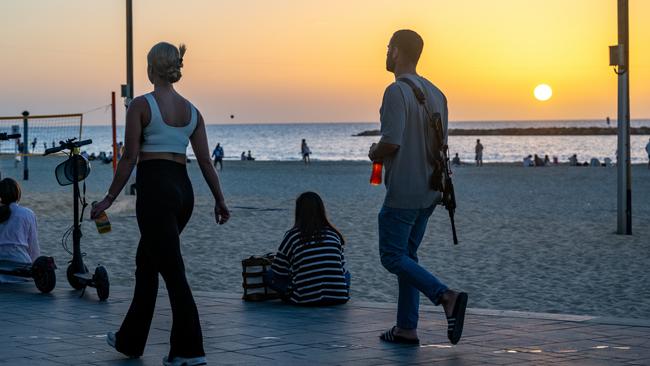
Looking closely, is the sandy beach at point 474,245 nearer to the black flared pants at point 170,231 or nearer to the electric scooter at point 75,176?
the electric scooter at point 75,176

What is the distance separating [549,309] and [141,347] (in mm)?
4402

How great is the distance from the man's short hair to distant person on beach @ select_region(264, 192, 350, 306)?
2.17 m

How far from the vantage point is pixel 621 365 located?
6320mm

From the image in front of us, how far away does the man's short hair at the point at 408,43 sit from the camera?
278 inches

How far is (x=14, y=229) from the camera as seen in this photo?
397 inches

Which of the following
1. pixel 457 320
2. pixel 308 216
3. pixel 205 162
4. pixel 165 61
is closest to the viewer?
pixel 165 61

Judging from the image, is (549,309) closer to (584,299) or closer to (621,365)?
(584,299)

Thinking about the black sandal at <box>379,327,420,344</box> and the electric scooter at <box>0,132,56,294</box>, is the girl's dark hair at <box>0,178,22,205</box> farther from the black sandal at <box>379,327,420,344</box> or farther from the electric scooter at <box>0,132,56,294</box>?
the black sandal at <box>379,327,420,344</box>

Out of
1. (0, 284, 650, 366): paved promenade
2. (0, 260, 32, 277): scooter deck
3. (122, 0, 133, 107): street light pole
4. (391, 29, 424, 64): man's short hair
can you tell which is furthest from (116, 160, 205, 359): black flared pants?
(122, 0, 133, 107): street light pole

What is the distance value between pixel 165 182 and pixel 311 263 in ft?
9.91

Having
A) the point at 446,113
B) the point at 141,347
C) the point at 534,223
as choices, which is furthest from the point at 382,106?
the point at 534,223

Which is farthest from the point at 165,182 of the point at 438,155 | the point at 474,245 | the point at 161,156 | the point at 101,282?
the point at 474,245

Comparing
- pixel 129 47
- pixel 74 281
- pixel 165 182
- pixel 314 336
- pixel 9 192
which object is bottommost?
pixel 314 336

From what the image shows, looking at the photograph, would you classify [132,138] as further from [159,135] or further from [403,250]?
[403,250]
